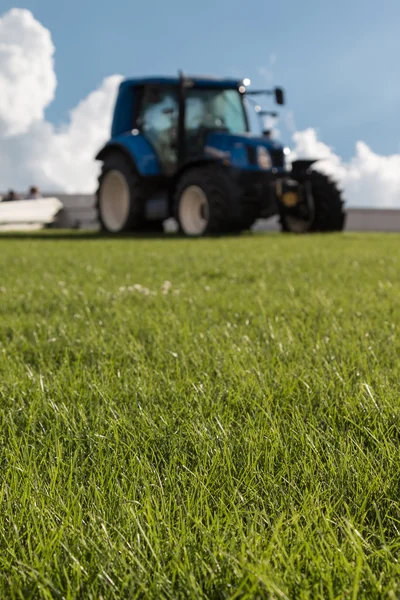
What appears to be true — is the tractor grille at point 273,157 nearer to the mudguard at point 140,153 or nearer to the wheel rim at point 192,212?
the wheel rim at point 192,212

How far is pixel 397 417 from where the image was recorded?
1633 millimetres

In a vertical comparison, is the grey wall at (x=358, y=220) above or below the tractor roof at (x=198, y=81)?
below

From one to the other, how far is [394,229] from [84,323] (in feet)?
67.9

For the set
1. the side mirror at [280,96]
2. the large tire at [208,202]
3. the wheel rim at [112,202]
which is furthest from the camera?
the wheel rim at [112,202]

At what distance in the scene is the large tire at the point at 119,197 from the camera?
11742mm

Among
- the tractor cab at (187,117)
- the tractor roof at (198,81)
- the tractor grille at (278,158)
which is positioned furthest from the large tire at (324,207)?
the tractor roof at (198,81)

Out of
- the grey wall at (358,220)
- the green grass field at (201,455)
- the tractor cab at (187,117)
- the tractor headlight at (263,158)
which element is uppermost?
the tractor cab at (187,117)

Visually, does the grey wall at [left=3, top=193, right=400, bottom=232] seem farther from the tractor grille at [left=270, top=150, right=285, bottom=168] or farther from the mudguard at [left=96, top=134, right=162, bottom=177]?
the tractor grille at [left=270, top=150, right=285, bottom=168]

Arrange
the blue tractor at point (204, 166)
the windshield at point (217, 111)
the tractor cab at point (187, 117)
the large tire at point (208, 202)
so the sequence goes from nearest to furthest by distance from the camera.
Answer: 1. the large tire at point (208, 202)
2. the blue tractor at point (204, 166)
3. the tractor cab at point (187, 117)
4. the windshield at point (217, 111)

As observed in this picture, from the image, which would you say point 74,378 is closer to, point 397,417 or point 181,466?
point 181,466

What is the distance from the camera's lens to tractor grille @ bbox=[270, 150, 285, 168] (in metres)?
11.1

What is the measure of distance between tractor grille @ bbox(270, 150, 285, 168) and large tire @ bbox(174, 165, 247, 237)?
1245 mm

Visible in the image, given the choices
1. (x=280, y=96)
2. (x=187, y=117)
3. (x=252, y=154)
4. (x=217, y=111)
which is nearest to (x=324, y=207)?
(x=252, y=154)

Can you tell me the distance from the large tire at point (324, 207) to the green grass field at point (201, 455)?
9.11m
